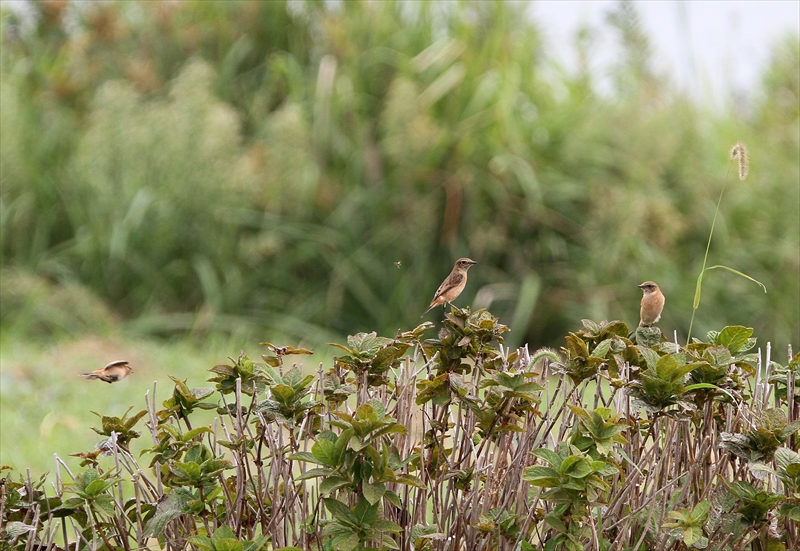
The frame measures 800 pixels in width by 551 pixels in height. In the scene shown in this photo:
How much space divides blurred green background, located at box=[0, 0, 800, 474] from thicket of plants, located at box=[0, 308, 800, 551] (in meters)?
3.80

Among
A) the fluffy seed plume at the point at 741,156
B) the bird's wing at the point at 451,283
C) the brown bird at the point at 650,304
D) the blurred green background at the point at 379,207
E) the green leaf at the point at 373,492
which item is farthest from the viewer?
the blurred green background at the point at 379,207

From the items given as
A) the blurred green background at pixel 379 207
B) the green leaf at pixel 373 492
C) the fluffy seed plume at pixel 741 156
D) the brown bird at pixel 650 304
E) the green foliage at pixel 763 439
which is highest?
the fluffy seed plume at pixel 741 156

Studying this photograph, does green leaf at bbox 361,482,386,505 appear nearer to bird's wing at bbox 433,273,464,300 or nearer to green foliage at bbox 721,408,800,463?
green foliage at bbox 721,408,800,463

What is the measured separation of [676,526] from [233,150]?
5.36m

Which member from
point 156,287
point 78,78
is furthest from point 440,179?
point 78,78

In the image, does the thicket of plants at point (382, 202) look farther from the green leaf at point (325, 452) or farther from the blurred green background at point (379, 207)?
the green leaf at point (325, 452)

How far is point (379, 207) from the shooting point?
252 inches

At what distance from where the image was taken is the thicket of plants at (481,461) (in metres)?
1.62

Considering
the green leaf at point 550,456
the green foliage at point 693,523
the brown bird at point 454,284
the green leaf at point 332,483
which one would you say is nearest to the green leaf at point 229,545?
the green leaf at point 332,483

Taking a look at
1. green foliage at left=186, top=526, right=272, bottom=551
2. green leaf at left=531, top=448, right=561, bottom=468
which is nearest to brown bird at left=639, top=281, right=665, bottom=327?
green leaf at left=531, top=448, right=561, bottom=468

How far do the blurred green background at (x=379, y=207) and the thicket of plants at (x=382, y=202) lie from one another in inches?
0.6

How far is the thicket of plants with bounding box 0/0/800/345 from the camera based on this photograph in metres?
6.14

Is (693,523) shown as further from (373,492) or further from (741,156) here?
(741,156)

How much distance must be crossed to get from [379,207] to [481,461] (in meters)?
4.53
